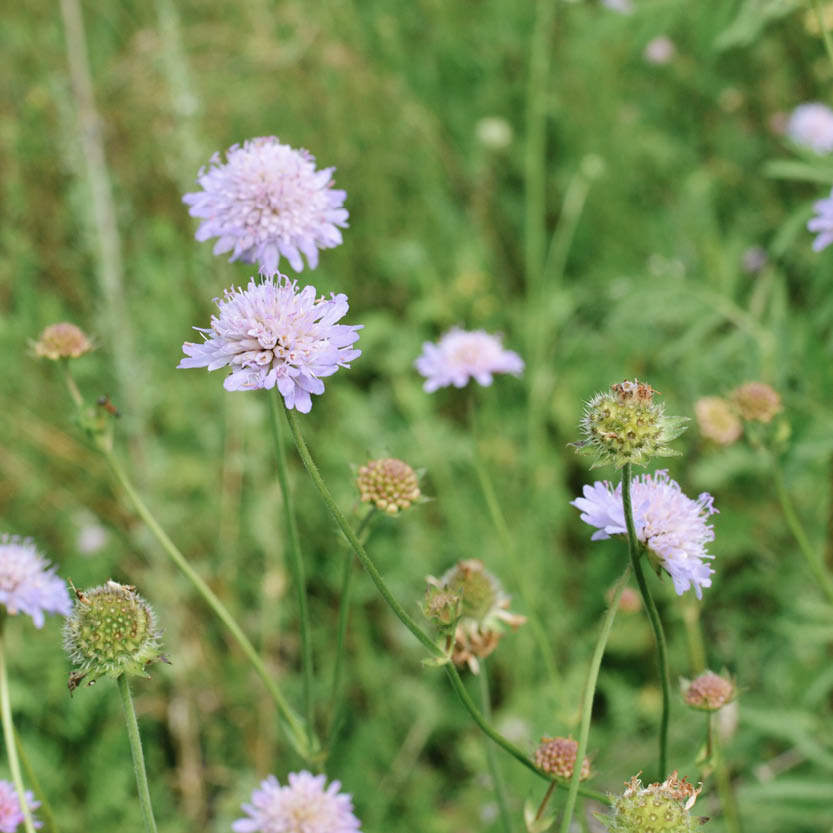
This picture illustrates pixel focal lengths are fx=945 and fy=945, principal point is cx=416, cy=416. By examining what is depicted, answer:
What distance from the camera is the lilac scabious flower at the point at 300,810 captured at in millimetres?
1792

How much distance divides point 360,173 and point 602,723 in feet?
9.53

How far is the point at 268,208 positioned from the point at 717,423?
1.51m

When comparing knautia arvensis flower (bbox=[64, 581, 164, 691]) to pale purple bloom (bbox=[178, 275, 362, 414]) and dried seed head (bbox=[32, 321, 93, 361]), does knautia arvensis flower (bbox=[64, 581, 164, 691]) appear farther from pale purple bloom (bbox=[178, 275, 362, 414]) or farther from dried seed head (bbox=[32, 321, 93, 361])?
dried seed head (bbox=[32, 321, 93, 361])

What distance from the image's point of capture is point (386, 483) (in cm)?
181

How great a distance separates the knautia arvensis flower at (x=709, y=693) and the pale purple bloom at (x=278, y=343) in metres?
0.90

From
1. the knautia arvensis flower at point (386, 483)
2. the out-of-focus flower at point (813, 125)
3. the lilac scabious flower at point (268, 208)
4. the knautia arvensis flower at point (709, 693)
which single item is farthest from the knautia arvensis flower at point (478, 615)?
the out-of-focus flower at point (813, 125)

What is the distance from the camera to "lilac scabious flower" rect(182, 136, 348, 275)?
6.31 feet

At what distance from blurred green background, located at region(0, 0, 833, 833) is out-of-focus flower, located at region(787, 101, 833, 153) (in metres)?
0.16

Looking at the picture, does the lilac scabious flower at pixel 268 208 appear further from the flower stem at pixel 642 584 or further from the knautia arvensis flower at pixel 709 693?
the knautia arvensis flower at pixel 709 693

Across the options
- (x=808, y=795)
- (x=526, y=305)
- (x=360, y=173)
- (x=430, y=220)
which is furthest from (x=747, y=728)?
(x=360, y=173)

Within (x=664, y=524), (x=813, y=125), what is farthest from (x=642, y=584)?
(x=813, y=125)

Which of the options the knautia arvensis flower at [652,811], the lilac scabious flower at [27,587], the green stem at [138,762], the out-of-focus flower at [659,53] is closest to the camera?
the knautia arvensis flower at [652,811]

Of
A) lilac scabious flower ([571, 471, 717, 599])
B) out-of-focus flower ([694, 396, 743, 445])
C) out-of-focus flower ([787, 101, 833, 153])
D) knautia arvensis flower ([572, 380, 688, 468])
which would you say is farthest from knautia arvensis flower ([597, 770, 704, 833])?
out-of-focus flower ([787, 101, 833, 153])

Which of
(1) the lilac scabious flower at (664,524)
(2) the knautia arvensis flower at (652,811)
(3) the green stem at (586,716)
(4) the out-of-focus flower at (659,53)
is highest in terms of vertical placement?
(4) the out-of-focus flower at (659,53)
